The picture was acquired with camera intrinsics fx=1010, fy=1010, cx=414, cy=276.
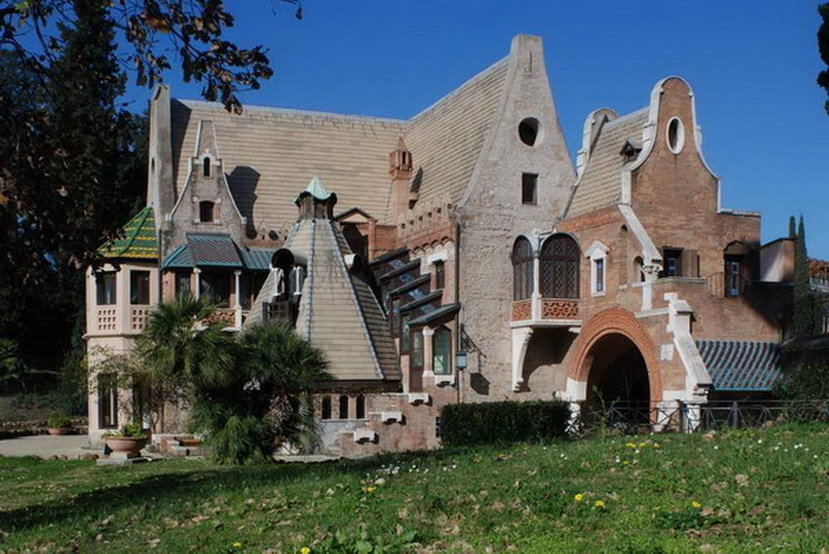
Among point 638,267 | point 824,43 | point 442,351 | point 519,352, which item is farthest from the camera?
point 519,352

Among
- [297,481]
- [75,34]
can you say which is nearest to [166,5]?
[75,34]

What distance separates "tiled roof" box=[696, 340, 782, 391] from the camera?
27406 mm

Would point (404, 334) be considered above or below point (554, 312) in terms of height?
below

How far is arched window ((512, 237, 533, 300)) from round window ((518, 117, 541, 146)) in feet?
12.9

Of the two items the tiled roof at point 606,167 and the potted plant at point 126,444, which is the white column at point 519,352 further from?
the potted plant at point 126,444

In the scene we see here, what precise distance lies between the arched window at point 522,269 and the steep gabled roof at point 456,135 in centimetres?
264

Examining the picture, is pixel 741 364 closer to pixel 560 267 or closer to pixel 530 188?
pixel 560 267

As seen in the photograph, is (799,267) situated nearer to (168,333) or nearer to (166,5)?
(168,333)

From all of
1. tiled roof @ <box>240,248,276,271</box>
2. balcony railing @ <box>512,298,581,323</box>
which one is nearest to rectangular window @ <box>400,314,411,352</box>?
balcony railing @ <box>512,298,581,323</box>

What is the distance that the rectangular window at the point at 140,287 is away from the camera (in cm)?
3750

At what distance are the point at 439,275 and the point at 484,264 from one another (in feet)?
6.01

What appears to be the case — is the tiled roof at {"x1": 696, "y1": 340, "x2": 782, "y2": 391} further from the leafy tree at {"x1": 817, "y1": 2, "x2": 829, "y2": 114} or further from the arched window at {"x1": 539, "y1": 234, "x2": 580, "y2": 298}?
the leafy tree at {"x1": 817, "y1": 2, "x2": 829, "y2": 114}

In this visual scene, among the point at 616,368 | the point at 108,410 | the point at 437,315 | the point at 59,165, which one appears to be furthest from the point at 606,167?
the point at 59,165

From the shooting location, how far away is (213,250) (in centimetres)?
3606
